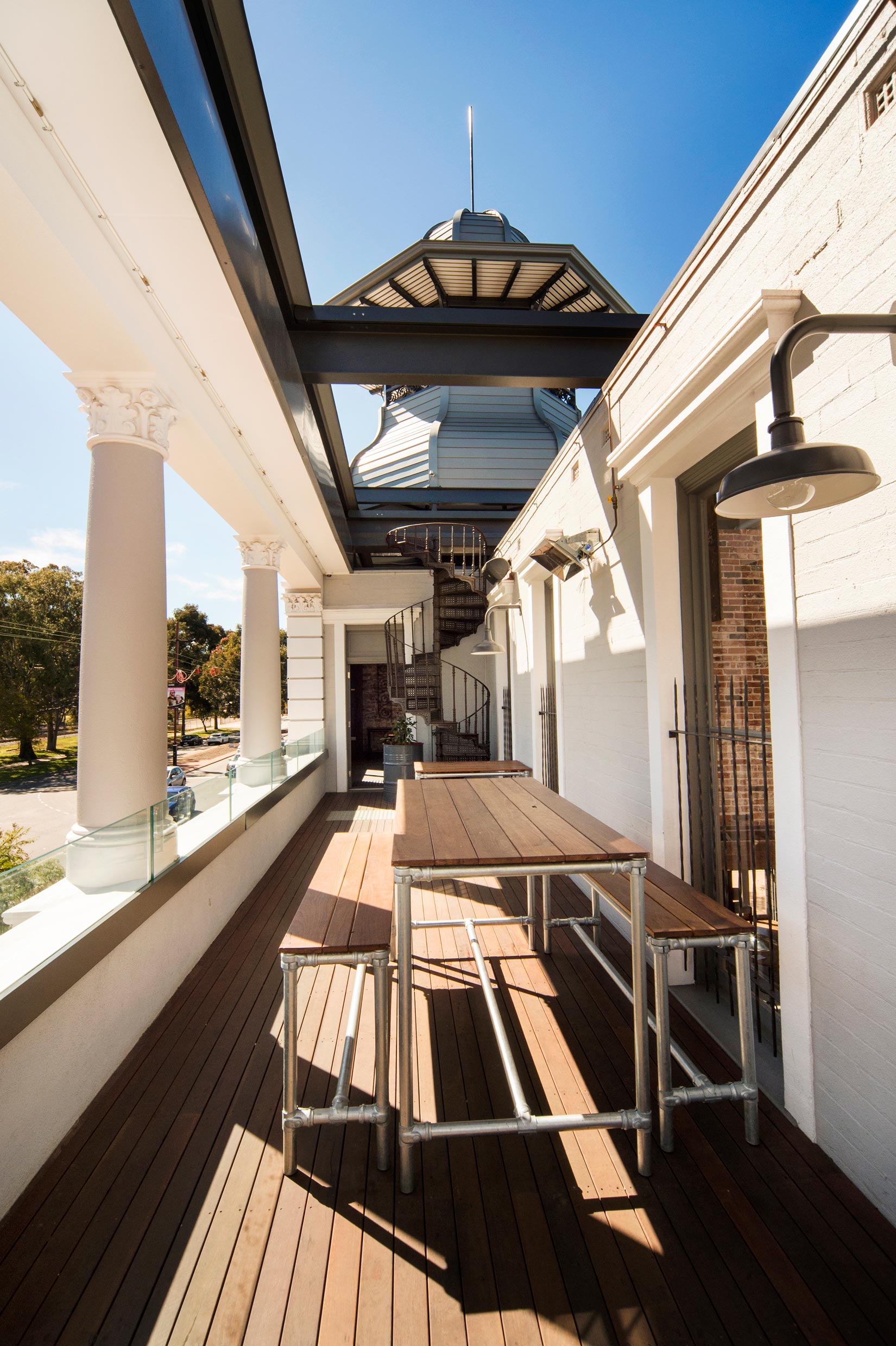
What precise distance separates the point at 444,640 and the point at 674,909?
7.60m

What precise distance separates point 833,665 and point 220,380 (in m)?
3.25

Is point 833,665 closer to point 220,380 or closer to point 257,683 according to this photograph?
point 220,380

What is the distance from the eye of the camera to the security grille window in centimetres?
138

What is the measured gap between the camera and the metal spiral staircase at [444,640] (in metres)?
8.04

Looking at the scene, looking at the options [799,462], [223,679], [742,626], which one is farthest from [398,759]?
[223,679]

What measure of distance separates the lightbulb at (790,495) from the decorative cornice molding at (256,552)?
17.9ft

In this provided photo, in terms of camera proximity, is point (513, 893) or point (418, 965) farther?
point (513, 893)

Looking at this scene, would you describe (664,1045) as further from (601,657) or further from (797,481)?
(601,657)

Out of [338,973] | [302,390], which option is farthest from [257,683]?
[338,973]

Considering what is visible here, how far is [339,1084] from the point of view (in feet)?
6.07

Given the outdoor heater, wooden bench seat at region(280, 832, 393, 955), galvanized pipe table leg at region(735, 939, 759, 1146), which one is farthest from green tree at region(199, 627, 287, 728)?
galvanized pipe table leg at region(735, 939, 759, 1146)

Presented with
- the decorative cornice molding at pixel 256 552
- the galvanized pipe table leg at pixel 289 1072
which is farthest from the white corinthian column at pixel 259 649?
the galvanized pipe table leg at pixel 289 1072

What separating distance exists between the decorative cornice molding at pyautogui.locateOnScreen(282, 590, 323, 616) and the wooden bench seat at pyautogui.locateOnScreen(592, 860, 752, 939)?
753 centimetres

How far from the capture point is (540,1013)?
104 inches
